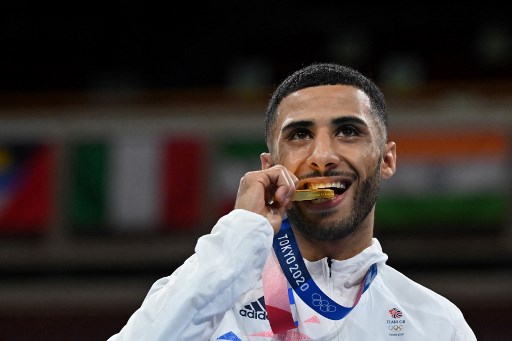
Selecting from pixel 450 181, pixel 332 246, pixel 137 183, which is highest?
pixel 137 183

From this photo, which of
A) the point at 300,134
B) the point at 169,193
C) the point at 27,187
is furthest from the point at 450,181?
the point at 300,134

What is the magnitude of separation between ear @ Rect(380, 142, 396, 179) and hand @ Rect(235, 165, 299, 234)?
15.8 inches

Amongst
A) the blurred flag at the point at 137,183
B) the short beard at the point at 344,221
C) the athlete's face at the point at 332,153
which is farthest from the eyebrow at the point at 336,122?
the blurred flag at the point at 137,183

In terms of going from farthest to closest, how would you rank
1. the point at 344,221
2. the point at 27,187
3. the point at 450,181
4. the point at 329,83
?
the point at 27,187
the point at 450,181
the point at 329,83
the point at 344,221

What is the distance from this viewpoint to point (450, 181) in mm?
6641

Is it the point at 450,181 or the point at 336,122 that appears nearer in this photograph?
the point at 336,122

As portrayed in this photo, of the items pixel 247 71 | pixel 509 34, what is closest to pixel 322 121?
pixel 247 71

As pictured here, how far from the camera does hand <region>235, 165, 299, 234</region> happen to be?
7.35 ft

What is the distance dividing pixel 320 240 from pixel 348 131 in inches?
11.9

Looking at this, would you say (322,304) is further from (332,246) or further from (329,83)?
(329,83)

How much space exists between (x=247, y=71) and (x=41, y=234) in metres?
2.41

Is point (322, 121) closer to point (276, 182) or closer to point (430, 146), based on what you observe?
point (276, 182)

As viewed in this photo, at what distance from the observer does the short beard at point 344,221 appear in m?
2.42

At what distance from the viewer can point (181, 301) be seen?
209cm
